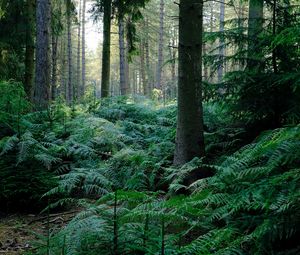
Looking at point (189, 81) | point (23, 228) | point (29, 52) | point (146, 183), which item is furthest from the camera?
point (29, 52)

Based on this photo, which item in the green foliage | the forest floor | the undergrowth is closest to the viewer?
the undergrowth

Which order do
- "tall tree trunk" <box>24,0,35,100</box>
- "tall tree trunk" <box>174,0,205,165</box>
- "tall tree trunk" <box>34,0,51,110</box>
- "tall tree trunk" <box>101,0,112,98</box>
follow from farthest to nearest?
"tall tree trunk" <box>101,0,112,98</box>, "tall tree trunk" <box>24,0,35,100</box>, "tall tree trunk" <box>34,0,51,110</box>, "tall tree trunk" <box>174,0,205,165</box>

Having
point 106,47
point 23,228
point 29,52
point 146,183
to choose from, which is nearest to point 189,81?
point 146,183

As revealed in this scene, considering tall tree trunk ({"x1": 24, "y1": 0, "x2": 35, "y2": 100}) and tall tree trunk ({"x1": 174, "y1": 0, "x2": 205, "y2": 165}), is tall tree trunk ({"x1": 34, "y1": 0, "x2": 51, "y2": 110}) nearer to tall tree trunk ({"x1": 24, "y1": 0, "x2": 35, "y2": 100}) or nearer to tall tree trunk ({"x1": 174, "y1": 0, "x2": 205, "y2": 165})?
tall tree trunk ({"x1": 24, "y1": 0, "x2": 35, "y2": 100})

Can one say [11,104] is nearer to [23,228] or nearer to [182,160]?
[23,228]

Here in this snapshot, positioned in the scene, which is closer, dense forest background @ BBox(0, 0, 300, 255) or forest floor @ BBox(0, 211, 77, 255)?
dense forest background @ BBox(0, 0, 300, 255)

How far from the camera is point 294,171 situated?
2.81 m

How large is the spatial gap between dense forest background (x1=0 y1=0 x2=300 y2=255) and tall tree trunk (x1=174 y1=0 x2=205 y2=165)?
14 mm

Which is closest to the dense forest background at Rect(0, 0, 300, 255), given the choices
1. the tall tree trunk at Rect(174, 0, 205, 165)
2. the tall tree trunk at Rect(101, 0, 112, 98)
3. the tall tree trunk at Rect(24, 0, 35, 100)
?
the tall tree trunk at Rect(174, 0, 205, 165)

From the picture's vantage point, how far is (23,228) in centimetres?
459

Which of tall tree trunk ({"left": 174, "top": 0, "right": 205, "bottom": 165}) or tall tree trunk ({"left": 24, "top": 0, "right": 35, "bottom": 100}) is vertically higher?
tall tree trunk ({"left": 24, "top": 0, "right": 35, "bottom": 100})

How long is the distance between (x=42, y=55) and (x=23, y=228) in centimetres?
596

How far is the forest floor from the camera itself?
405 cm

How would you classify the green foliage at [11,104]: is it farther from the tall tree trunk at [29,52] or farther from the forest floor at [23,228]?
the tall tree trunk at [29,52]
